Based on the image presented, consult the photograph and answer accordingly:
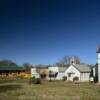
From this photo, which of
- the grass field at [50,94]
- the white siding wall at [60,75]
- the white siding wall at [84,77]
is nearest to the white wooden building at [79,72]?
the white siding wall at [84,77]

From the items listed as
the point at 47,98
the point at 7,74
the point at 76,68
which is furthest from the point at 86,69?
the point at 47,98

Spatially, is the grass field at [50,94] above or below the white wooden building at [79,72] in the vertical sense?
below

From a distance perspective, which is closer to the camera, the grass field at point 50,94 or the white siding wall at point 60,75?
the grass field at point 50,94

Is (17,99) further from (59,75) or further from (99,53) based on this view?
(59,75)

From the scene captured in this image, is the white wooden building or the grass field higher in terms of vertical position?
the white wooden building

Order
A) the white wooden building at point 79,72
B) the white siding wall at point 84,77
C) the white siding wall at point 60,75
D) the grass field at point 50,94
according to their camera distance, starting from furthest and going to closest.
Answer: the white siding wall at point 60,75
the white wooden building at point 79,72
the white siding wall at point 84,77
the grass field at point 50,94

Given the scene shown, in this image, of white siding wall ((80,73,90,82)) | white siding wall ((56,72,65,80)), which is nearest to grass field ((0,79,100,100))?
white siding wall ((80,73,90,82))

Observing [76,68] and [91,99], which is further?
[76,68]

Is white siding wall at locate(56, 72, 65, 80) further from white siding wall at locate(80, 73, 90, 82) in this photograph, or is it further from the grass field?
the grass field

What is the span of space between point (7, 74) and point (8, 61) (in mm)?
70700

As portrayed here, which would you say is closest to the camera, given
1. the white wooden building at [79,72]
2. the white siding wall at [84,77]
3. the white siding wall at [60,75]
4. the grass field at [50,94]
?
the grass field at [50,94]

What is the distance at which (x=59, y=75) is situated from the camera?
79312 millimetres

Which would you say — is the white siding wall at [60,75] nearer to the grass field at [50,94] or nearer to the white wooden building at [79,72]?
the white wooden building at [79,72]

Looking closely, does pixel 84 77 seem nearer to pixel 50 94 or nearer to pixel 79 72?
pixel 79 72
